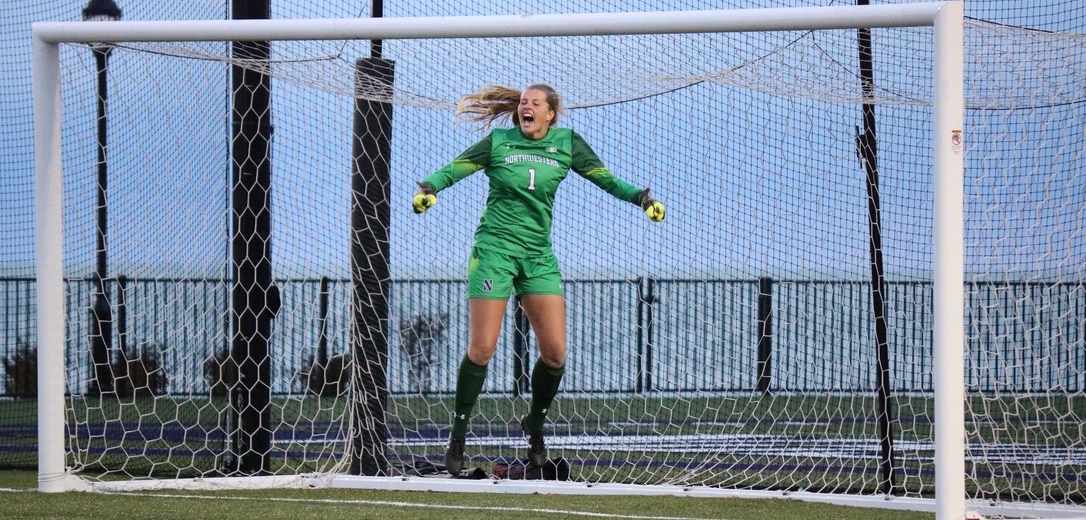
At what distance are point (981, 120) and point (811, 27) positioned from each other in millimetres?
1892

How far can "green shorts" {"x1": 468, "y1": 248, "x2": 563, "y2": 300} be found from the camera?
5531mm

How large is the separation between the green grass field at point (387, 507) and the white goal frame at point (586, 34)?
359 mm

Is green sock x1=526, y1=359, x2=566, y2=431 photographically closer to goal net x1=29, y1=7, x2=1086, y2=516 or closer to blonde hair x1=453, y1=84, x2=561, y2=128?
goal net x1=29, y1=7, x2=1086, y2=516

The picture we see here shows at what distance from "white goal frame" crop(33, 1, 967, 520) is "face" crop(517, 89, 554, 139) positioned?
1.83 ft

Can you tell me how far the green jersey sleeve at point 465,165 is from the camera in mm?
5477

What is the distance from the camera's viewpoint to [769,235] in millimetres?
6852

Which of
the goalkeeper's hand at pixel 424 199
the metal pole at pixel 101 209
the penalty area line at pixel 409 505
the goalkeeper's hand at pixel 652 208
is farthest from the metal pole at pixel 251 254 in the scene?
the goalkeeper's hand at pixel 652 208

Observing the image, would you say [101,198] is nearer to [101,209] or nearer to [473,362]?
[101,209]

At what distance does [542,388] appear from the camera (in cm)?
578

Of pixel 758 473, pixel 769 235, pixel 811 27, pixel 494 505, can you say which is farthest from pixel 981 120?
pixel 494 505

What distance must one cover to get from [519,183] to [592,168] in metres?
0.44

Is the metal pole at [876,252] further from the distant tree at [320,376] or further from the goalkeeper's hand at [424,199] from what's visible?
the distant tree at [320,376]

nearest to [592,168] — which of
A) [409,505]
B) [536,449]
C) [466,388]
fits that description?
[466,388]

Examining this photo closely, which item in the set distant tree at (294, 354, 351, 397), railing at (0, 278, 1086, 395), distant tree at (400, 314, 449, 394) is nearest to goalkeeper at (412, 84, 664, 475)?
railing at (0, 278, 1086, 395)
